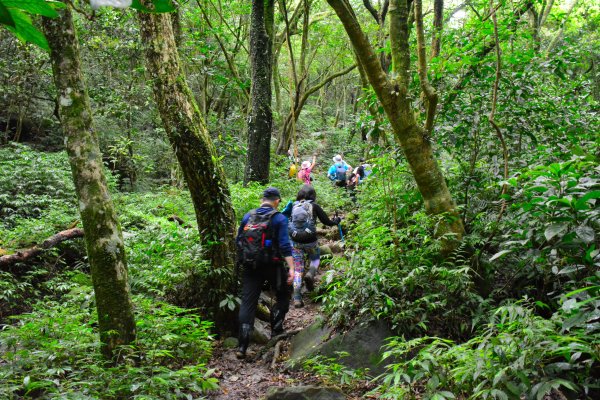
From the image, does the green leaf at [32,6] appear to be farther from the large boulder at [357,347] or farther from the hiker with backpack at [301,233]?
the hiker with backpack at [301,233]

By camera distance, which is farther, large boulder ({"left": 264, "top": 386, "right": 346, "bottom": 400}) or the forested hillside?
large boulder ({"left": 264, "top": 386, "right": 346, "bottom": 400})

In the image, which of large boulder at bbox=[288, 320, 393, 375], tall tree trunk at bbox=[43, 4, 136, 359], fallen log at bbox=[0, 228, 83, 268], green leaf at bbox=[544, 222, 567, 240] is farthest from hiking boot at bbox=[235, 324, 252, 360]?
fallen log at bbox=[0, 228, 83, 268]

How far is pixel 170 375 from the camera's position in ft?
11.5

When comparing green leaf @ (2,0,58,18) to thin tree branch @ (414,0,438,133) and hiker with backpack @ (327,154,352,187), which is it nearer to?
thin tree branch @ (414,0,438,133)

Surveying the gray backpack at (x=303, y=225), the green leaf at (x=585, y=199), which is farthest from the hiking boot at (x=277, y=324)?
the green leaf at (x=585, y=199)

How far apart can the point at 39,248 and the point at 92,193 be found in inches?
180

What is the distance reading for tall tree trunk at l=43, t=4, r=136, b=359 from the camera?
3.59m

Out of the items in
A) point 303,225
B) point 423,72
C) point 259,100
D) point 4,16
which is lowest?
point 303,225

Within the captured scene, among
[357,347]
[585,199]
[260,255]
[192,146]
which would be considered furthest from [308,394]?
[192,146]

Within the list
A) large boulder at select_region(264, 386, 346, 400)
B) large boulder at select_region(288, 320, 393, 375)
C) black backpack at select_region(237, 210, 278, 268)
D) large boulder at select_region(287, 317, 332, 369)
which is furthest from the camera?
black backpack at select_region(237, 210, 278, 268)

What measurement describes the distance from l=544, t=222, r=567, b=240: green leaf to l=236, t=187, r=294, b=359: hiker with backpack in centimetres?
319

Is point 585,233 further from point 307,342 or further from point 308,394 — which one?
point 307,342

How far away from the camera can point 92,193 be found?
378cm

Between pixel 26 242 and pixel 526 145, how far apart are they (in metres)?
8.82
